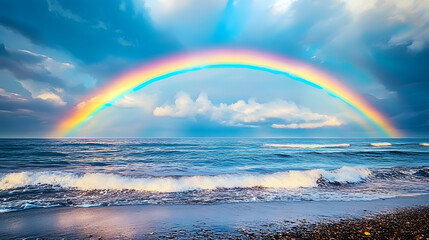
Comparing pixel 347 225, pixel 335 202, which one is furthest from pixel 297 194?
pixel 347 225

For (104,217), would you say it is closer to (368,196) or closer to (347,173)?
(368,196)

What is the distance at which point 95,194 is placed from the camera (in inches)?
460

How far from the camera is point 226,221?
7.41 m

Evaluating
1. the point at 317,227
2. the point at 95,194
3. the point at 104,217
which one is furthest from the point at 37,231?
the point at 317,227

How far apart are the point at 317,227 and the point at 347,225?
113 cm

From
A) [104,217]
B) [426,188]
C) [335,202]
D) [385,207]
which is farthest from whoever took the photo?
[426,188]

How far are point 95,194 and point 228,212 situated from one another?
7896 millimetres

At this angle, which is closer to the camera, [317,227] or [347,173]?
[317,227]

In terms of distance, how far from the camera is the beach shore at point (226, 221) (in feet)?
20.7

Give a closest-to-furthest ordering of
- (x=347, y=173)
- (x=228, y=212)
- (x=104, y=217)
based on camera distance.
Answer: (x=104, y=217), (x=228, y=212), (x=347, y=173)

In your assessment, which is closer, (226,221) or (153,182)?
(226,221)

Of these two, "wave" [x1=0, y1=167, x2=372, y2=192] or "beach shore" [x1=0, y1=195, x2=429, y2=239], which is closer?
"beach shore" [x1=0, y1=195, x2=429, y2=239]

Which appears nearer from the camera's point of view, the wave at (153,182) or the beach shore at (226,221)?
the beach shore at (226,221)

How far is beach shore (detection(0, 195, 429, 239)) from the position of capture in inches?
248
